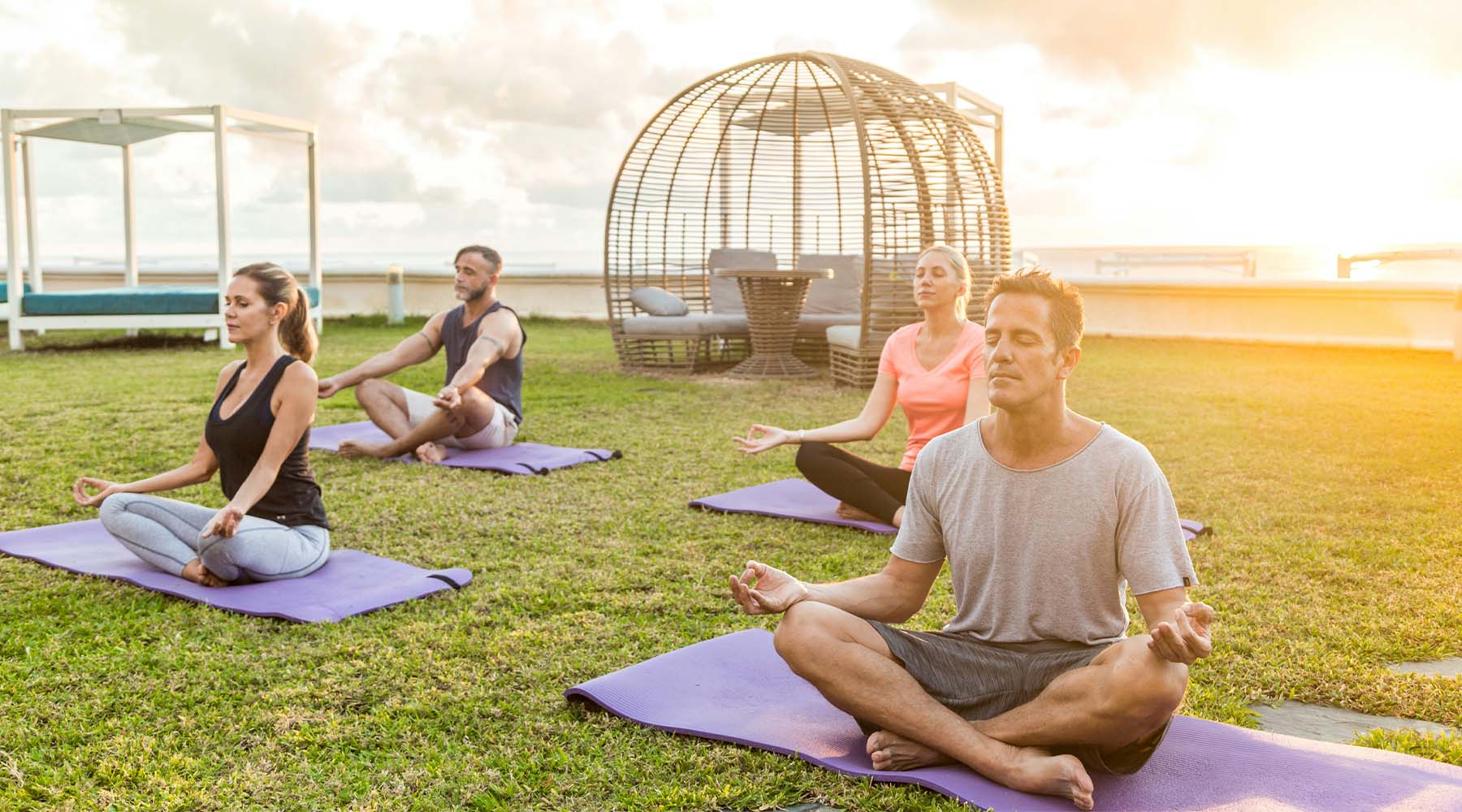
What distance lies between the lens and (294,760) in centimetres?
252

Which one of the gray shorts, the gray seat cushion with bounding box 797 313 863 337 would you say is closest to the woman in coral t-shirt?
the gray shorts

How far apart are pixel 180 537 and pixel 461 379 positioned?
2263 millimetres

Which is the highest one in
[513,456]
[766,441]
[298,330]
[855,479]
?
[298,330]

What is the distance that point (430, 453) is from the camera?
19.8 feet

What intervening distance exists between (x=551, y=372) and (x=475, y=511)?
5.42 m

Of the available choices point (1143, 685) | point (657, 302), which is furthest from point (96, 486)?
point (657, 302)

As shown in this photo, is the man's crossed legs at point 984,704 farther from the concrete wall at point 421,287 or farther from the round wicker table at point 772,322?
the concrete wall at point 421,287

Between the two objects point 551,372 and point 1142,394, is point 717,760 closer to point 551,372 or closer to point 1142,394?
point 1142,394

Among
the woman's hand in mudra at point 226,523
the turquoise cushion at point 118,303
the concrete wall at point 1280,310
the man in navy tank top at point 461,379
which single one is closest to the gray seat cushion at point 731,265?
the concrete wall at point 1280,310

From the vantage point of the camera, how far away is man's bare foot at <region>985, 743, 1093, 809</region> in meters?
2.21

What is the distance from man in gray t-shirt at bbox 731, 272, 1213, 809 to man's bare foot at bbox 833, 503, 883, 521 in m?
2.21

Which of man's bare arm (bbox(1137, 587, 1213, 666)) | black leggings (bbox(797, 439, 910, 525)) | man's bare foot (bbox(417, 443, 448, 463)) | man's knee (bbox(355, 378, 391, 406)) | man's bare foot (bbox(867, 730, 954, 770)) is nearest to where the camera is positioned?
man's bare arm (bbox(1137, 587, 1213, 666))

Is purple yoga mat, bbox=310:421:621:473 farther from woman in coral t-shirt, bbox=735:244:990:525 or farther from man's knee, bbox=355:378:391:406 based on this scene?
woman in coral t-shirt, bbox=735:244:990:525

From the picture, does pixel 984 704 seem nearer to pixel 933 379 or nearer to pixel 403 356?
pixel 933 379
